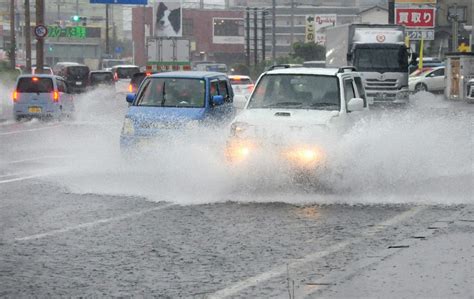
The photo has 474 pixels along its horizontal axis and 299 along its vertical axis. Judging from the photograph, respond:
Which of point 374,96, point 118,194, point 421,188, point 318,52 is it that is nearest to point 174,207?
point 118,194

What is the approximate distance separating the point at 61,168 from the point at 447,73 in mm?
36867

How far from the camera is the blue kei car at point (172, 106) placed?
1856 cm

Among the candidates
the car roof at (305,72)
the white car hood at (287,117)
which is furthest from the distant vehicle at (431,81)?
the white car hood at (287,117)

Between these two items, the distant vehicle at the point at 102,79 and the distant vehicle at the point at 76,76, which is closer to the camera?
the distant vehicle at the point at 102,79

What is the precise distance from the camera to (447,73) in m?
53.4

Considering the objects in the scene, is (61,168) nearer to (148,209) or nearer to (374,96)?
(148,209)

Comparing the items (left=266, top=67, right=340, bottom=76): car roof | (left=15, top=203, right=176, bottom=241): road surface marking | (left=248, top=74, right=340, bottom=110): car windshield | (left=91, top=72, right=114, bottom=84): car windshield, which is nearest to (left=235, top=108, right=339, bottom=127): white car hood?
(left=248, top=74, right=340, bottom=110): car windshield

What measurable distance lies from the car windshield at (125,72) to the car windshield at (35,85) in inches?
1035

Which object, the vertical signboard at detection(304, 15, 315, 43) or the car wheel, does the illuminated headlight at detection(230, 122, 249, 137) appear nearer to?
the car wheel

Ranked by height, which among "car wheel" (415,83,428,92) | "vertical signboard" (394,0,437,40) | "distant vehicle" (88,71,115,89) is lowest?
"car wheel" (415,83,428,92)

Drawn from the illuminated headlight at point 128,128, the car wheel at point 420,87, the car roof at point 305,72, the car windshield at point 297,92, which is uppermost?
the car roof at point 305,72

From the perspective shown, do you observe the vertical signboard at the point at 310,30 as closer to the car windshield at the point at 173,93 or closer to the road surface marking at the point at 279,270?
the car windshield at the point at 173,93

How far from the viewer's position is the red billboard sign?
215 feet

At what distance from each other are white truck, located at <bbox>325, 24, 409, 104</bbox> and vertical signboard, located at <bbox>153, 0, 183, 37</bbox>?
21702 millimetres
